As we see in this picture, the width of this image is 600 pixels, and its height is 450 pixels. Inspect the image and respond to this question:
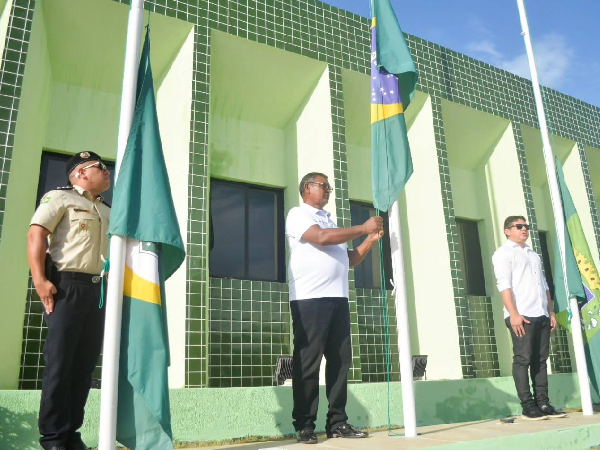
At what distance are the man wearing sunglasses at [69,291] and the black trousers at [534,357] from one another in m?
3.32

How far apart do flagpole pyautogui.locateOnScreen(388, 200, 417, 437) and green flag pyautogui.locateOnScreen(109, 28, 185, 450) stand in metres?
1.45

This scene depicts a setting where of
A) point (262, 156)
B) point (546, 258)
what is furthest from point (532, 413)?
point (546, 258)

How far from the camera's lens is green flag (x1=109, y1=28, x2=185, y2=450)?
2459mm

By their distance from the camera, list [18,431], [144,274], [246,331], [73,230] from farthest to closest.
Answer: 1. [246,331]
2. [18,431]
3. [73,230]
4. [144,274]

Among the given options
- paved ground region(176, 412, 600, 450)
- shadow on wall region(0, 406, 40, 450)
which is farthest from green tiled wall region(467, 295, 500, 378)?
shadow on wall region(0, 406, 40, 450)

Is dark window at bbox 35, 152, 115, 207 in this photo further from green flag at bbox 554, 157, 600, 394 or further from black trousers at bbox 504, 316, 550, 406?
green flag at bbox 554, 157, 600, 394

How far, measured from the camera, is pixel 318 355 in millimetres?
3354

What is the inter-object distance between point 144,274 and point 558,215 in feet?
13.4

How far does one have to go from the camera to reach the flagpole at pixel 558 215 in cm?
464

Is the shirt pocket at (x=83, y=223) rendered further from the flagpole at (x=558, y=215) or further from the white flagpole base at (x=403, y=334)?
the flagpole at (x=558, y=215)

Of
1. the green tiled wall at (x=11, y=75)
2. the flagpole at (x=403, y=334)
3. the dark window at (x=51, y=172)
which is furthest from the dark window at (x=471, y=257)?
the green tiled wall at (x=11, y=75)

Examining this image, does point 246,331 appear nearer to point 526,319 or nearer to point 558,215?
point 526,319

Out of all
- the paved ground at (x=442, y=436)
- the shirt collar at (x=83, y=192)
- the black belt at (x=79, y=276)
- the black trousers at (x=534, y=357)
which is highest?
the shirt collar at (x=83, y=192)

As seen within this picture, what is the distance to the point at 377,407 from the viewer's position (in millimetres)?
4680
